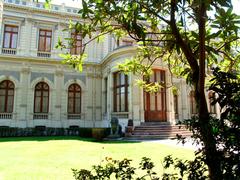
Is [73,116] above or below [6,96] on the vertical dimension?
below

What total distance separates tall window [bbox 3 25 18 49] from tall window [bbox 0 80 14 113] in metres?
2.88

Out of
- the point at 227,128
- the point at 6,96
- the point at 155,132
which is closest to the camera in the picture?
the point at 227,128

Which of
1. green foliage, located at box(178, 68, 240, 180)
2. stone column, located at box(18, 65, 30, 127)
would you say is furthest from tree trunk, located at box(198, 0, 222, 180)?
stone column, located at box(18, 65, 30, 127)

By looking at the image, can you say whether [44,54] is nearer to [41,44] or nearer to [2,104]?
[41,44]

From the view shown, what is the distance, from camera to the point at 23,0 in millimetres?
20375

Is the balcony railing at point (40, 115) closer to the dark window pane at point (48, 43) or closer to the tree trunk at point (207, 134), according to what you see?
the dark window pane at point (48, 43)

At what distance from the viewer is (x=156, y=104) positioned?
59.0ft

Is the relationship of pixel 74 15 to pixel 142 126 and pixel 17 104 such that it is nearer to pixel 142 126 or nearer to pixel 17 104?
pixel 17 104

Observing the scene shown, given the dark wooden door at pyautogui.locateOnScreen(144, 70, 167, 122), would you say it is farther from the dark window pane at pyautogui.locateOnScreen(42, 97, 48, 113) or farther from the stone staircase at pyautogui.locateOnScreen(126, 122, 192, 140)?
the dark window pane at pyautogui.locateOnScreen(42, 97, 48, 113)

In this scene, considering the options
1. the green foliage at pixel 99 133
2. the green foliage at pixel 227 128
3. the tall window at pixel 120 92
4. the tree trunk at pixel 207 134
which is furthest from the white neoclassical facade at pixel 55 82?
the green foliage at pixel 227 128

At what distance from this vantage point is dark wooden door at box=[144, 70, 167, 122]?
697 inches

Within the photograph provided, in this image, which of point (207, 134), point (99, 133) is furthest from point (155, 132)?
point (207, 134)

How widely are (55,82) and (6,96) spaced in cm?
378

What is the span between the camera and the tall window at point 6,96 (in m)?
19.2
